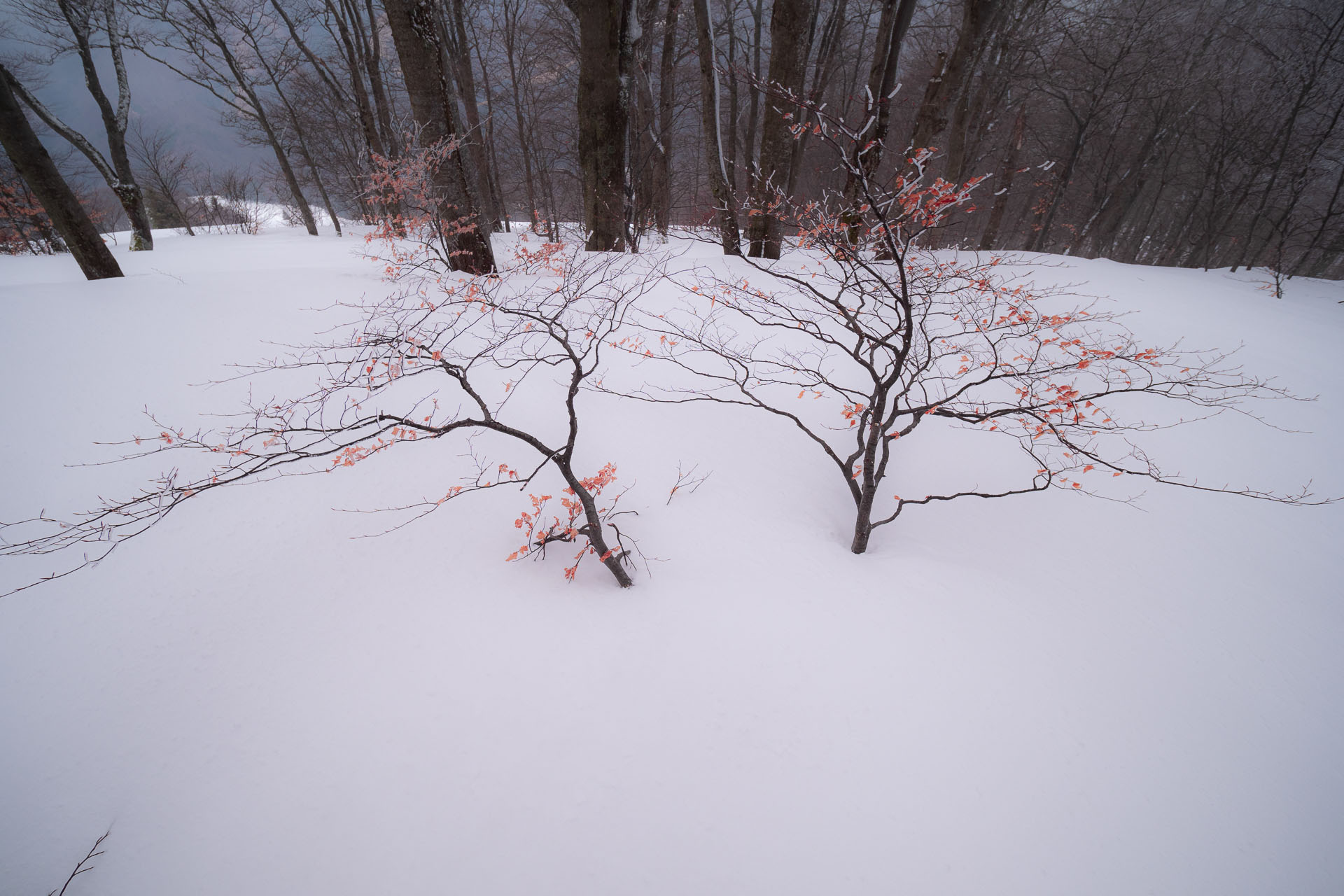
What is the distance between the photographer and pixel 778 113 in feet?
19.6

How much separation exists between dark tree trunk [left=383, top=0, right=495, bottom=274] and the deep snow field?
2.68m

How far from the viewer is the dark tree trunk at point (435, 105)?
5.12m

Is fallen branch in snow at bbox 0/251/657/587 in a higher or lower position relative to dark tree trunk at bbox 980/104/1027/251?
lower

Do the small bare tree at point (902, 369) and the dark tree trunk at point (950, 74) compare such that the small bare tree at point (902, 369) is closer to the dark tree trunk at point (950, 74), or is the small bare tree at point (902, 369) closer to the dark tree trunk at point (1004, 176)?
the dark tree trunk at point (950, 74)

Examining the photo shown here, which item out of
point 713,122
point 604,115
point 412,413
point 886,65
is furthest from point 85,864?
point 886,65

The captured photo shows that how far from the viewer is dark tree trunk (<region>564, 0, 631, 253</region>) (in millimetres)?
5730

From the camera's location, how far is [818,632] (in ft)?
9.25

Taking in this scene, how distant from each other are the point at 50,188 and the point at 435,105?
3.85 m

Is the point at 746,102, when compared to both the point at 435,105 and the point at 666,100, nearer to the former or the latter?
the point at 666,100

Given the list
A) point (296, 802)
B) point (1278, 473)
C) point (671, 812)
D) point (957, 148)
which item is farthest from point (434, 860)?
point (957, 148)

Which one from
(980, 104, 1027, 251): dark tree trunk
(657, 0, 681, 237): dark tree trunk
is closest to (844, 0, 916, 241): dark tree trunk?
(657, 0, 681, 237): dark tree trunk

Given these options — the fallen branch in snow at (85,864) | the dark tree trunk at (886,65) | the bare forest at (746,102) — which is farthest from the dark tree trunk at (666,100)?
the fallen branch in snow at (85,864)

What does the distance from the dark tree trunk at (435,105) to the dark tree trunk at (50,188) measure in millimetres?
3398

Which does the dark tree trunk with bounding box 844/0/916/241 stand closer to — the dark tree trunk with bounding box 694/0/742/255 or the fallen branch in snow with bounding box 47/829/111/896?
the dark tree trunk with bounding box 694/0/742/255
